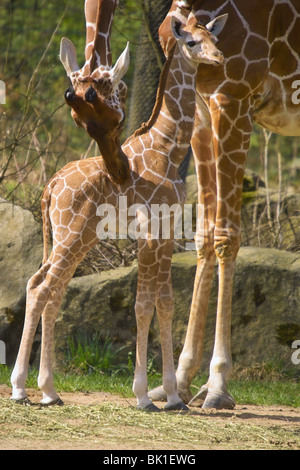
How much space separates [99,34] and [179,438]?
279cm

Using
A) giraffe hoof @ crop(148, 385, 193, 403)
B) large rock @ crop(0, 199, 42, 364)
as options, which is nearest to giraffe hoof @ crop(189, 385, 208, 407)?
giraffe hoof @ crop(148, 385, 193, 403)

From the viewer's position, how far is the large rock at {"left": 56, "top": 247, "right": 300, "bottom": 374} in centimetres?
725

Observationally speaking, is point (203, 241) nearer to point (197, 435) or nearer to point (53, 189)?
point (53, 189)

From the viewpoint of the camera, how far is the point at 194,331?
6.33 meters

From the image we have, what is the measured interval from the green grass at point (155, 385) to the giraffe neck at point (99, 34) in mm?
2646

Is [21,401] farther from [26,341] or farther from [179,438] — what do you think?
[179,438]

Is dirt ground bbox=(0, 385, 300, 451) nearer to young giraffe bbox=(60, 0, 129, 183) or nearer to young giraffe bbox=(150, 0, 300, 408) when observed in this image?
young giraffe bbox=(150, 0, 300, 408)

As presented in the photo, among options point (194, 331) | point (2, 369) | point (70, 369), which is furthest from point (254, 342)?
point (2, 369)

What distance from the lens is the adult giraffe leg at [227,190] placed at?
605cm

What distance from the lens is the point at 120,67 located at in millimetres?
5148

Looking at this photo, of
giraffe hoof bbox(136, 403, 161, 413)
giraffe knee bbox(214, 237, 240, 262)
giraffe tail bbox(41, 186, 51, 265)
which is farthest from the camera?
giraffe knee bbox(214, 237, 240, 262)

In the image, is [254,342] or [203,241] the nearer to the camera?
[203,241]
